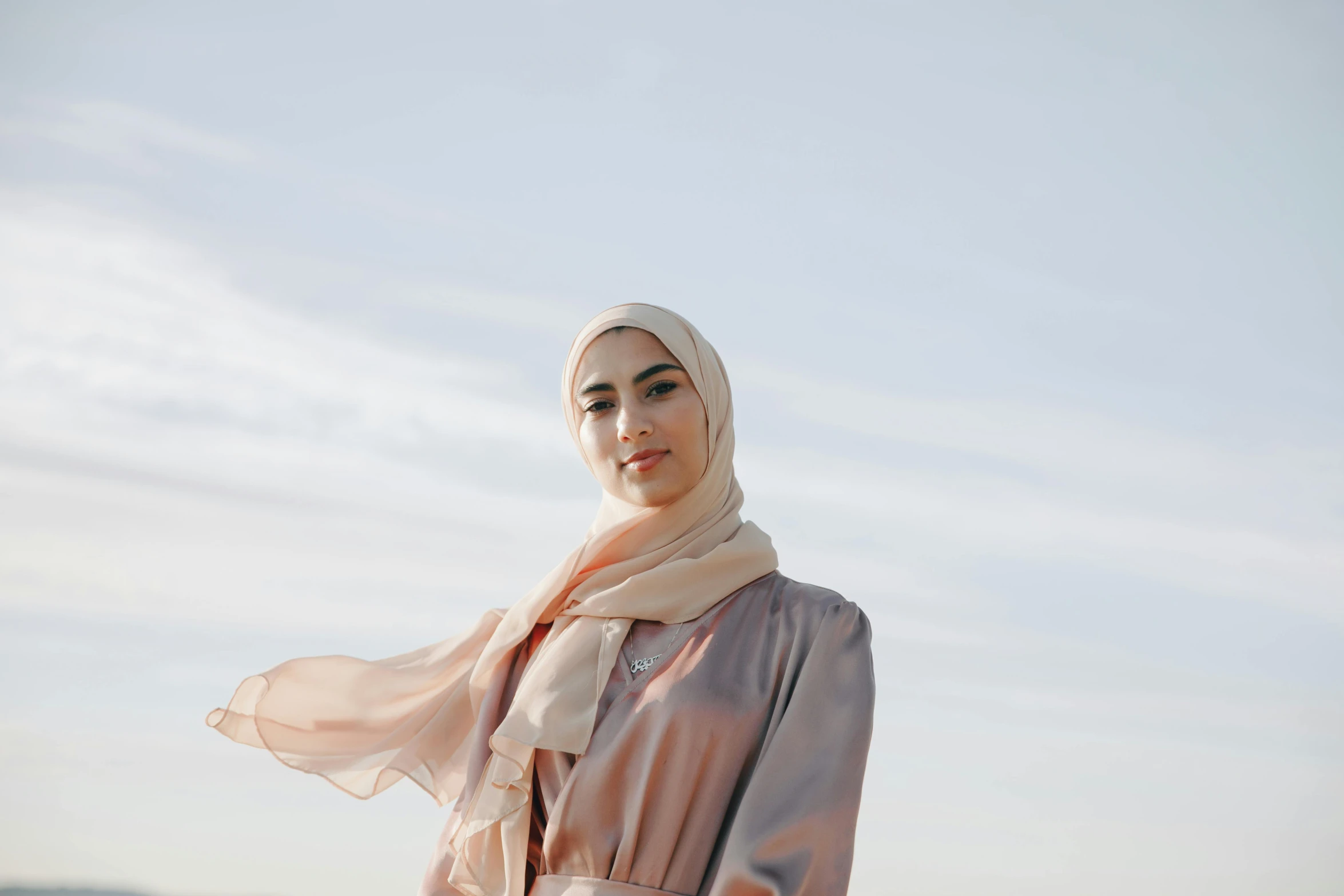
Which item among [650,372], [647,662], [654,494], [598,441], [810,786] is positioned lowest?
[810,786]

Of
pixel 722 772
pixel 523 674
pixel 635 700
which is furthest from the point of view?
pixel 523 674

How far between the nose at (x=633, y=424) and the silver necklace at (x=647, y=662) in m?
0.44

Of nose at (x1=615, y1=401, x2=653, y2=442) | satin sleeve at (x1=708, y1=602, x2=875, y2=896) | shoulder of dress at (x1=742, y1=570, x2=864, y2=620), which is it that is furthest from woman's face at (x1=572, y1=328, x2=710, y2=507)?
satin sleeve at (x1=708, y1=602, x2=875, y2=896)

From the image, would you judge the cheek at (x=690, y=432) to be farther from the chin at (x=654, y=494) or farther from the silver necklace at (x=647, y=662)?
the silver necklace at (x=647, y=662)

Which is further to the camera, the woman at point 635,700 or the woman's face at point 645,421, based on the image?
the woman's face at point 645,421

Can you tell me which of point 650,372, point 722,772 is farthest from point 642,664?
point 650,372

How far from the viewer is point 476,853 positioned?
9.68 ft

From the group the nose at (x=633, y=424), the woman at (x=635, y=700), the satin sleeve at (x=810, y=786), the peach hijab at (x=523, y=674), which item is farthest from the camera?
the nose at (x=633, y=424)

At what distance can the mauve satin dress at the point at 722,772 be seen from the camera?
2.69 meters

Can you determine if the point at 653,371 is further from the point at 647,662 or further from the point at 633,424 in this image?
the point at 647,662

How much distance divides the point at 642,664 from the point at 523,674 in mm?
377

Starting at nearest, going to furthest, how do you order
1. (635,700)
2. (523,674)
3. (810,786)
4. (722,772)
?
(810,786) → (722,772) → (635,700) → (523,674)

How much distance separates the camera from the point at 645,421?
3.12 meters

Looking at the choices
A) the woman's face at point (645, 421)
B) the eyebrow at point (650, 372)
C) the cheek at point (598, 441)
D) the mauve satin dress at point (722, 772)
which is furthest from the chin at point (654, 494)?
the mauve satin dress at point (722, 772)
